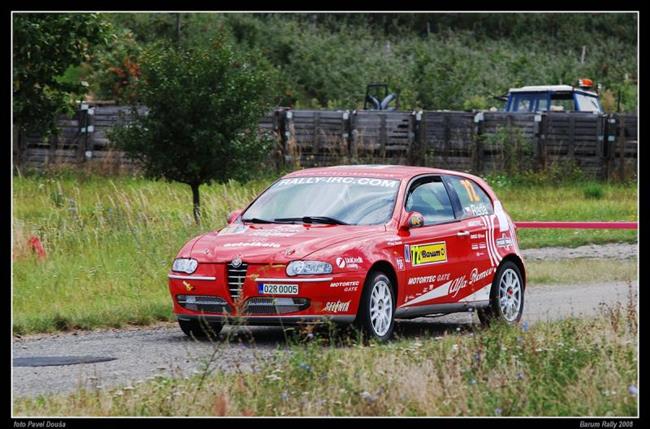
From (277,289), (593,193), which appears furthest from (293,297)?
(593,193)

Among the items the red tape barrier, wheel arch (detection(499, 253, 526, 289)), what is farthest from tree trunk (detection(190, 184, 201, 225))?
wheel arch (detection(499, 253, 526, 289))

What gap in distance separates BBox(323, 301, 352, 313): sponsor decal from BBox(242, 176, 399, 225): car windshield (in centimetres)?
113

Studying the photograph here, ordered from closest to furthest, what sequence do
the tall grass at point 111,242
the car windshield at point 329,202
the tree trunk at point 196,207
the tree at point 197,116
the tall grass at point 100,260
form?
the car windshield at point 329,202 → the tall grass at point 100,260 → the tall grass at point 111,242 → the tree trunk at point 196,207 → the tree at point 197,116

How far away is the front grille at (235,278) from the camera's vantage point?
11.5 meters

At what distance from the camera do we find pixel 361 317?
1138 centimetres

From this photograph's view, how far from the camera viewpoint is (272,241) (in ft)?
38.3

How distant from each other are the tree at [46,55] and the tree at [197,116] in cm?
180

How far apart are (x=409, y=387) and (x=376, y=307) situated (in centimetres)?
335

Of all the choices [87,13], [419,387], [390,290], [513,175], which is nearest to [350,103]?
[513,175]

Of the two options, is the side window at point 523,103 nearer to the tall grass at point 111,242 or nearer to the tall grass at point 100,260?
the tall grass at point 111,242

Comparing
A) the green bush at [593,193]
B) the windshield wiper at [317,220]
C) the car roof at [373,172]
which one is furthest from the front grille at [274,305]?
the green bush at [593,193]

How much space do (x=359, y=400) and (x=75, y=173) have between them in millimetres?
25043
